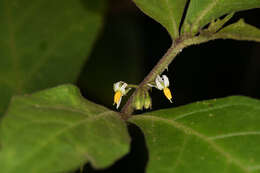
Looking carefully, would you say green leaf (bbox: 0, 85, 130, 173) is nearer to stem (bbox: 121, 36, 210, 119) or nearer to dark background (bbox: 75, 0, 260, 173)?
stem (bbox: 121, 36, 210, 119)

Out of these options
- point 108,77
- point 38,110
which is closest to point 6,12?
point 108,77

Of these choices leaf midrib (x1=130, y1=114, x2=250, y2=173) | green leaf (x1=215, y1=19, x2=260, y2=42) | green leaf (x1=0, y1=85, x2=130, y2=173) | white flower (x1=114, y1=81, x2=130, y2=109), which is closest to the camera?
green leaf (x1=0, y1=85, x2=130, y2=173)

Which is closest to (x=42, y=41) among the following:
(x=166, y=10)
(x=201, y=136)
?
(x=166, y=10)

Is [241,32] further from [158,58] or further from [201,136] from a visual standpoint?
[158,58]

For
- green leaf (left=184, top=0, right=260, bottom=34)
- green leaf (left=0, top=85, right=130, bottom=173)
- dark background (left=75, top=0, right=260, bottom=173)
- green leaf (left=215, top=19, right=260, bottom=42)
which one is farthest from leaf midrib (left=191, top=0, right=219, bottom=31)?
dark background (left=75, top=0, right=260, bottom=173)

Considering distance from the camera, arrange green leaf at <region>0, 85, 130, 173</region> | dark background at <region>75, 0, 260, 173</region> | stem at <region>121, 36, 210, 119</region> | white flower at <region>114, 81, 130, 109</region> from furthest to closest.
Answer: dark background at <region>75, 0, 260, 173</region>
white flower at <region>114, 81, 130, 109</region>
stem at <region>121, 36, 210, 119</region>
green leaf at <region>0, 85, 130, 173</region>

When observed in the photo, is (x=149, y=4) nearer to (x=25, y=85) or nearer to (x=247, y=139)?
(x=247, y=139)
